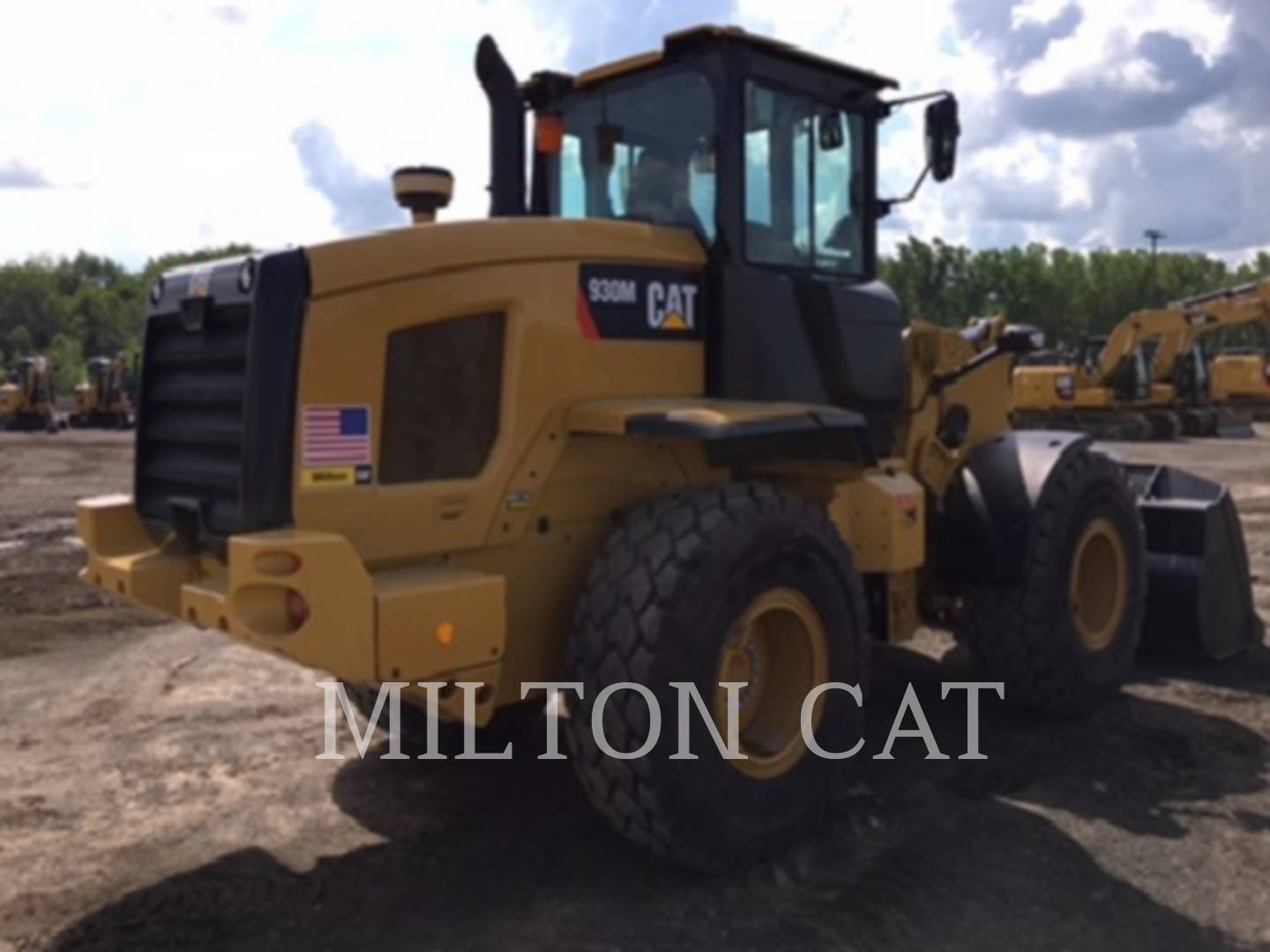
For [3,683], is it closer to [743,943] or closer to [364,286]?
[364,286]

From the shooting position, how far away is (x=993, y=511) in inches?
238

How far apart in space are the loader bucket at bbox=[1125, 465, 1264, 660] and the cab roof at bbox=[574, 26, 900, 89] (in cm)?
289

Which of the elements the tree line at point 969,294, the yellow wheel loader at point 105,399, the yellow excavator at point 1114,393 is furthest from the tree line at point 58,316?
the yellow excavator at point 1114,393

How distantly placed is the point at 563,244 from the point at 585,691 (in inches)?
58.9

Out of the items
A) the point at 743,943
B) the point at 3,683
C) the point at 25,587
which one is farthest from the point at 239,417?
the point at 25,587

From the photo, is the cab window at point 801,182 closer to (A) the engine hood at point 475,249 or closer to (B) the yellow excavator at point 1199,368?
(A) the engine hood at point 475,249

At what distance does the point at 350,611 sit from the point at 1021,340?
3844mm

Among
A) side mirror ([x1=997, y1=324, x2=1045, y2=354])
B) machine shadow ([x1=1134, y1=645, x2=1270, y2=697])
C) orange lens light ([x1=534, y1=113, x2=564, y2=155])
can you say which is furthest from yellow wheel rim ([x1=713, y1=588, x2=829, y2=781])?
machine shadow ([x1=1134, y1=645, x2=1270, y2=697])

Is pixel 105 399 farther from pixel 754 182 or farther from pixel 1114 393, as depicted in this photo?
pixel 754 182

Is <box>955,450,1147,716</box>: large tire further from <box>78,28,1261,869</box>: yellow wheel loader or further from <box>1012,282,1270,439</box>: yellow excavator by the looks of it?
<box>1012,282,1270,439</box>: yellow excavator

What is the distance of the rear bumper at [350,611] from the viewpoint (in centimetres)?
373

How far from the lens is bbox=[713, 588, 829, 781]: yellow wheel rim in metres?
4.58

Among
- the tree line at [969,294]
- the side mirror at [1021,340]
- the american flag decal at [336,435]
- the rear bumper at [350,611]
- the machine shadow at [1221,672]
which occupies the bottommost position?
the machine shadow at [1221,672]

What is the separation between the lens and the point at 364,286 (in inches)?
160
